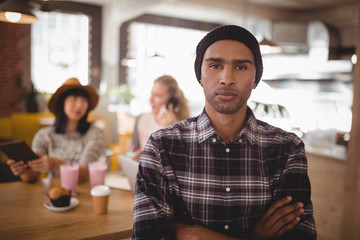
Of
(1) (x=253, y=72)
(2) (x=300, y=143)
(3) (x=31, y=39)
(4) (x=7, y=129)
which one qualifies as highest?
(3) (x=31, y=39)

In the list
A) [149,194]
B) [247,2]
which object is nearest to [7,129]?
[149,194]

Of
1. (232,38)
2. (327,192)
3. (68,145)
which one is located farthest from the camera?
(327,192)

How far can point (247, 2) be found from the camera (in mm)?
6930

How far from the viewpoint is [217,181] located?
4.11 ft

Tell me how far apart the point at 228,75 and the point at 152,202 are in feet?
1.82

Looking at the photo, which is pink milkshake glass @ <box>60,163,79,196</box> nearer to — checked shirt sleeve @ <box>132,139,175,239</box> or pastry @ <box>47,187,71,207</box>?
pastry @ <box>47,187,71,207</box>

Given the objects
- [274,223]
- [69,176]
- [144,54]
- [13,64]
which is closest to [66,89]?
[69,176]

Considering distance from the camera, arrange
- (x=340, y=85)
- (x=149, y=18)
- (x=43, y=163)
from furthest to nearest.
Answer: (x=149, y=18), (x=340, y=85), (x=43, y=163)

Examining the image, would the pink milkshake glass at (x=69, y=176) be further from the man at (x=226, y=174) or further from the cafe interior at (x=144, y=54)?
the cafe interior at (x=144, y=54)

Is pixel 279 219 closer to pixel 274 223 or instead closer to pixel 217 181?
pixel 274 223

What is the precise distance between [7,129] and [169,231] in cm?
408

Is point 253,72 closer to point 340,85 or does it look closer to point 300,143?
point 300,143

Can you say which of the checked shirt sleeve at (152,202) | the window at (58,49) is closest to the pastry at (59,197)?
the checked shirt sleeve at (152,202)

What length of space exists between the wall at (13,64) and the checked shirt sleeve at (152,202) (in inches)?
217
